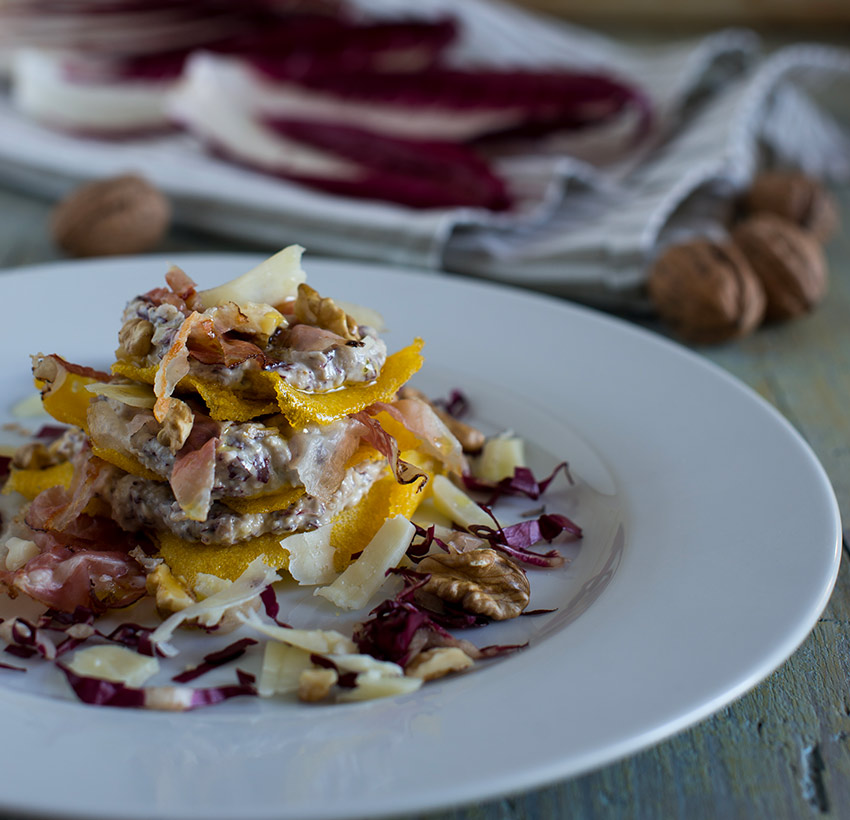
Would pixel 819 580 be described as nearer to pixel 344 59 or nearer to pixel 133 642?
pixel 133 642

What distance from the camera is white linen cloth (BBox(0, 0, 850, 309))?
4.30 m

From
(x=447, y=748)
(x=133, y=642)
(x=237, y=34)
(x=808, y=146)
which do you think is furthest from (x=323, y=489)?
(x=237, y=34)

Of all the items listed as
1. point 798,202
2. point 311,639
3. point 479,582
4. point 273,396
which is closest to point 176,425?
point 273,396

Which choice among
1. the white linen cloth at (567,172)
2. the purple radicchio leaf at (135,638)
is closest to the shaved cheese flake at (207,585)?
the purple radicchio leaf at (135,638)

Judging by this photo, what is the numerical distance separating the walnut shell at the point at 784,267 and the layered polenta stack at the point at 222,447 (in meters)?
2.23

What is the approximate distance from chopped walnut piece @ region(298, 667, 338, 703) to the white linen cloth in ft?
8.40

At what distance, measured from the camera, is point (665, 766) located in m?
1.92

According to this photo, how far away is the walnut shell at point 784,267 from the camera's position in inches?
163

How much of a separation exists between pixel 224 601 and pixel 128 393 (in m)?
0.55

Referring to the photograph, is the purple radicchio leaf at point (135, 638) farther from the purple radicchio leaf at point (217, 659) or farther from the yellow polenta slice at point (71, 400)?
the yellow polenta slice at point (71, 400)

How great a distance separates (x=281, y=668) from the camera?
2.03 metres

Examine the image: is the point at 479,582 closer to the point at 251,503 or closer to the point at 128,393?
the point at 251,503

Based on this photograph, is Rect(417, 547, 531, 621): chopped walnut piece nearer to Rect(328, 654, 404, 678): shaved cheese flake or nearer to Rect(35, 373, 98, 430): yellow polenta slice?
Rect(328, 654, 404, 678): shaved cheese flake

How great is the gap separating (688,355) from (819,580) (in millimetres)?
1233
